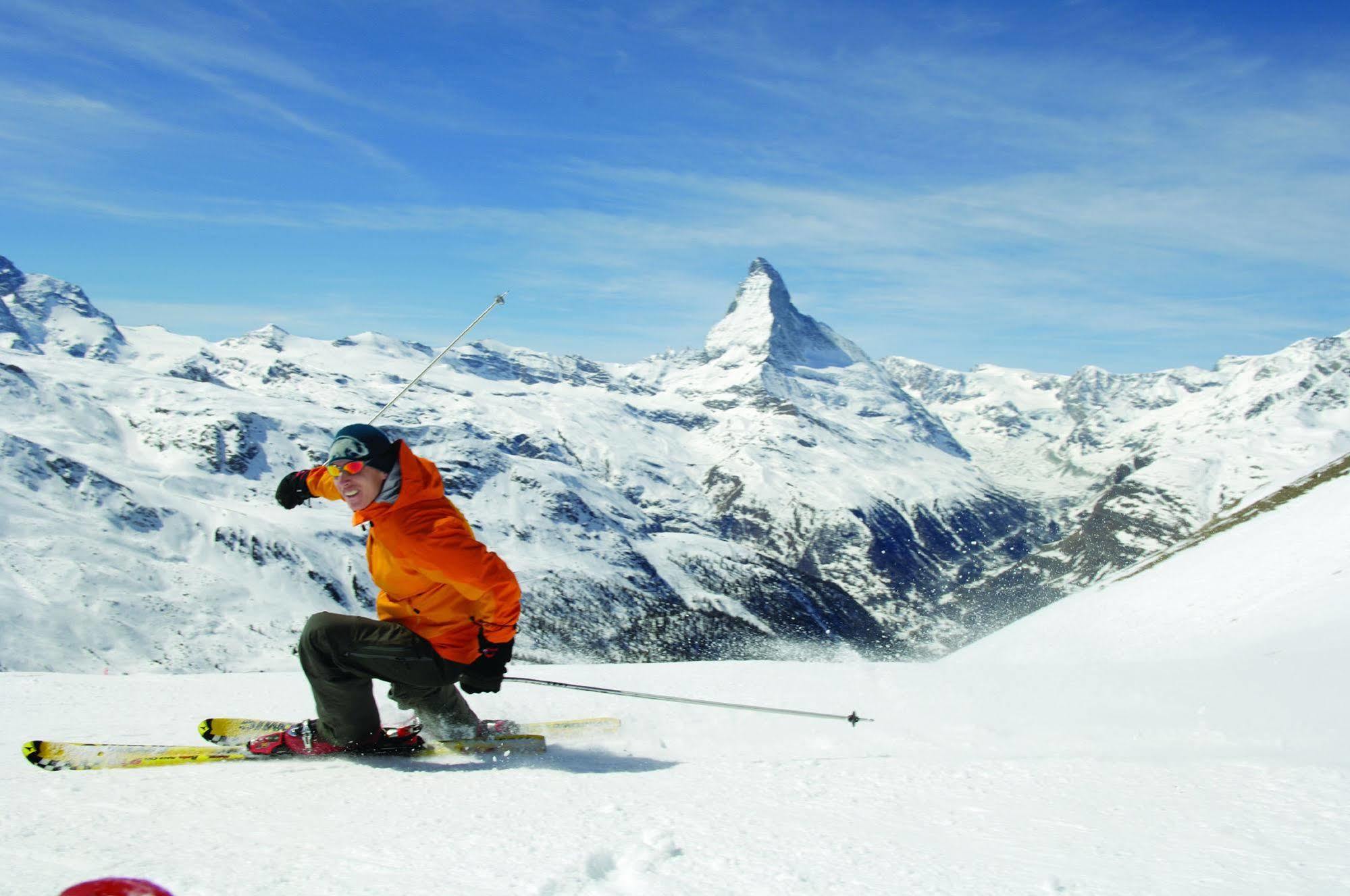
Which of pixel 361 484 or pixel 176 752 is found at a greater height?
pixel 361 484

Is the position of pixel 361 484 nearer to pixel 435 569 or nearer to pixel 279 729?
pixel 435 569

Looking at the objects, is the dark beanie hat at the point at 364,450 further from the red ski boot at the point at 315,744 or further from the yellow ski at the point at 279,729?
the yellow ski at the point at 279,729

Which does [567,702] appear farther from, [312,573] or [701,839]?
[312,573]

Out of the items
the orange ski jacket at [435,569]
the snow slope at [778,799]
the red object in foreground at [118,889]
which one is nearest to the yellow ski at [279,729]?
the snow slope at [778,799]

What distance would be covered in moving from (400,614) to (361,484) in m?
1.26

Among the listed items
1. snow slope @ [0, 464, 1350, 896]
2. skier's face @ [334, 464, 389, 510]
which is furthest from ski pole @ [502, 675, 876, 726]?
skier's face @ [334, 464, 389, 510]

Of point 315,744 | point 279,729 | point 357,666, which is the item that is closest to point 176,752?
point 279,729

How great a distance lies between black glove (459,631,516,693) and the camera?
677cm

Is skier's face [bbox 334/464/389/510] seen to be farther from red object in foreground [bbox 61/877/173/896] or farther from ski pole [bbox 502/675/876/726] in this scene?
red object in foreground [bbox 61/877/173/896]

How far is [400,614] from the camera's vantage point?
718 cm

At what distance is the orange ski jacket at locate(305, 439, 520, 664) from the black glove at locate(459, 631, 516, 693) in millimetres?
69

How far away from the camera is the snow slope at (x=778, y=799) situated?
13.6 feet

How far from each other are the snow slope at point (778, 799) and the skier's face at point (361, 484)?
2034mm

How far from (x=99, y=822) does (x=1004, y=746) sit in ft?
22.2
